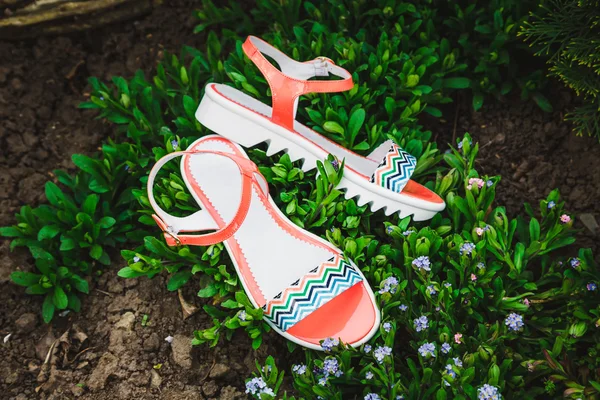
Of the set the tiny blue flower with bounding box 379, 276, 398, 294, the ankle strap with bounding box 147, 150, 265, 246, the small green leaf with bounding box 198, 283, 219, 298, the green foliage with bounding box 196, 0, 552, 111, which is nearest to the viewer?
the tiny blue flower with bounding box 379, 276, 398, 294

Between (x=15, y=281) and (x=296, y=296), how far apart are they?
1.41 metres

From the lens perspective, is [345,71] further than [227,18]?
No

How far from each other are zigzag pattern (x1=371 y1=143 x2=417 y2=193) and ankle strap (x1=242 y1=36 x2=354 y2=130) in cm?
41

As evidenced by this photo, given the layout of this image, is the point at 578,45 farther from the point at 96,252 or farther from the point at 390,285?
the point at 96,252

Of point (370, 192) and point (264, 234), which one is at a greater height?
point (370, 192)

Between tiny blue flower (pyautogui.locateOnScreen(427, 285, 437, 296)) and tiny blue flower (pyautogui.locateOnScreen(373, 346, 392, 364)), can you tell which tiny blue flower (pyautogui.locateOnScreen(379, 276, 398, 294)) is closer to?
tiny blue flower (pyautogui.locateOnScreen(427, 285, 437, 296))

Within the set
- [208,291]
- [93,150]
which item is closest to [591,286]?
[208,291]

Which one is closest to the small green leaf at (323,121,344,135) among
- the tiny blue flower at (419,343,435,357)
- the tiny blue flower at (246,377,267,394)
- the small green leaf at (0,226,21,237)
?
the tiny blue flower at (419,343,435,357)

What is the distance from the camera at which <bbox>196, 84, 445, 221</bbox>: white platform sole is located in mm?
2863

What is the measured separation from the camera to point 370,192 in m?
2.88

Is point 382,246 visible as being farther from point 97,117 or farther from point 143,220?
point 97,117

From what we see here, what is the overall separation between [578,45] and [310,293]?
1774 millimetres

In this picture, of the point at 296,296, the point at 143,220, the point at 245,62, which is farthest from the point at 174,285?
the point at 245,62

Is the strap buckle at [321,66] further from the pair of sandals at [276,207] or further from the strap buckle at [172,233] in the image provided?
the strap buckle at [172,233]
